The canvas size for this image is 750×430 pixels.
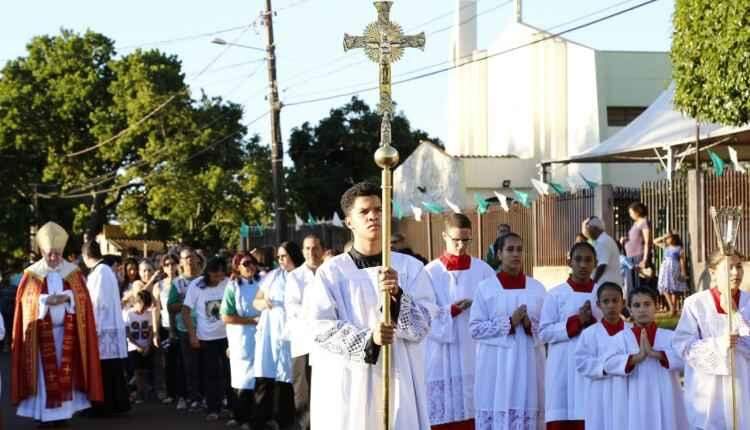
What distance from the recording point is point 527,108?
1829 inches

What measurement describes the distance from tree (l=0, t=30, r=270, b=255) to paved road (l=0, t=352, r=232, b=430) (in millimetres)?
26909

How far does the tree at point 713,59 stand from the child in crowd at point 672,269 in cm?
165

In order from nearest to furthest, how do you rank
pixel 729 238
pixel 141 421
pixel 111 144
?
pixel 729 238, pixel 141 421, pixel 111 144

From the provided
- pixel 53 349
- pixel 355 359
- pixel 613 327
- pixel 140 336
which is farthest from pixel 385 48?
pixel 140 336

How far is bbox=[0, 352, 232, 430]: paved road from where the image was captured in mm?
15109

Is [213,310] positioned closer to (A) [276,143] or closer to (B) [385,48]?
(B) [385,48]

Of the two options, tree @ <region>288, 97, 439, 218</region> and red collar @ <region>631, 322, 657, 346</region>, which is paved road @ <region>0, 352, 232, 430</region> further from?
tree @ <region>288, 97, 439, 218</region>

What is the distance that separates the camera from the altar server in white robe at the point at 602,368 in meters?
9.93

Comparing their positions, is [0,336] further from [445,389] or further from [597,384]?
[597,384]

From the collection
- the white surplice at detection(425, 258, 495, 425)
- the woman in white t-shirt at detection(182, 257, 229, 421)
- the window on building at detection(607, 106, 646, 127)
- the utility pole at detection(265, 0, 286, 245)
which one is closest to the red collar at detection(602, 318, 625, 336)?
the white surplice at detection(425, 258, 495, 425)

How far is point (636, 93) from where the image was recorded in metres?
42.2

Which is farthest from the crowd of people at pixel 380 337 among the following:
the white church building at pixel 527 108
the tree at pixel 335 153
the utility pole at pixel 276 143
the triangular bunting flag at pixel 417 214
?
the tree at pixel 335 153

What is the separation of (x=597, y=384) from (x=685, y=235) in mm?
9674

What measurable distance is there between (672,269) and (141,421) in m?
7.18
